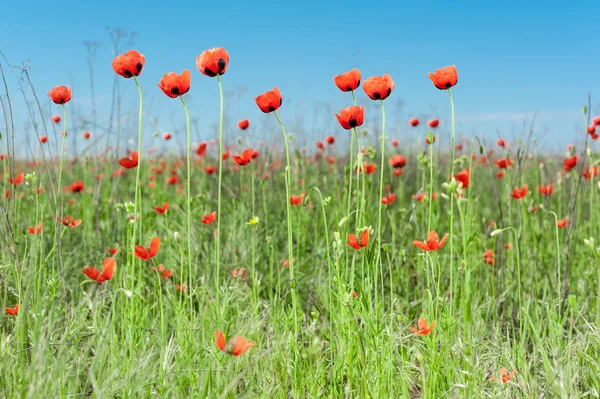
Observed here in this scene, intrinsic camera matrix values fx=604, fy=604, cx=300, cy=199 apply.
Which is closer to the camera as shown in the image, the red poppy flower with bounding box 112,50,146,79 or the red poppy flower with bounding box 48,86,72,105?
the red poppy flower with bounding box 112,50,146,79

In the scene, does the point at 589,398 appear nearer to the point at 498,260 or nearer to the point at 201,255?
the point at 498,260

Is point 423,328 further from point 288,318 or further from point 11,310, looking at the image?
point 11,310

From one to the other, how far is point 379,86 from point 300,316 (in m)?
0.75

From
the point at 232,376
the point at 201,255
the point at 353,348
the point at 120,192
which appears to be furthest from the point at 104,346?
the point at 120,192

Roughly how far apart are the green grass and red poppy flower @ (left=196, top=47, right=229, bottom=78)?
1.45 ft

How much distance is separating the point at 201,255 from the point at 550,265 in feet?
6.03

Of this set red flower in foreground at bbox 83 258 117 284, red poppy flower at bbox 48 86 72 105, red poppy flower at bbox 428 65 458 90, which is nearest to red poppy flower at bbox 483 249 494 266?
red poppy flower at bbox 428 65 458 90

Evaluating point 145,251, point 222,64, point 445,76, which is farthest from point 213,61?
point 445,76

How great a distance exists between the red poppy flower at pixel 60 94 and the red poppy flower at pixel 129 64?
36 cm

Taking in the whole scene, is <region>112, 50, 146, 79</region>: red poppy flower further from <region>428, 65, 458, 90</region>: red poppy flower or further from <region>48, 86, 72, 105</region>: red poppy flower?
<region>428, 65, 458, 90</region>: red poppy flower

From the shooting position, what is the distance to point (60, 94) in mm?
2053

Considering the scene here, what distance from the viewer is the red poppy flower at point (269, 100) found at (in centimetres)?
179

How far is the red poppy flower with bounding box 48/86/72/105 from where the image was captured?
6.63 ft

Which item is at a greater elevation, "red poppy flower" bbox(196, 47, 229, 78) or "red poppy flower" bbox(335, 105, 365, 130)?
"red poppy flower" bbox(196, 47, 229, 78)
